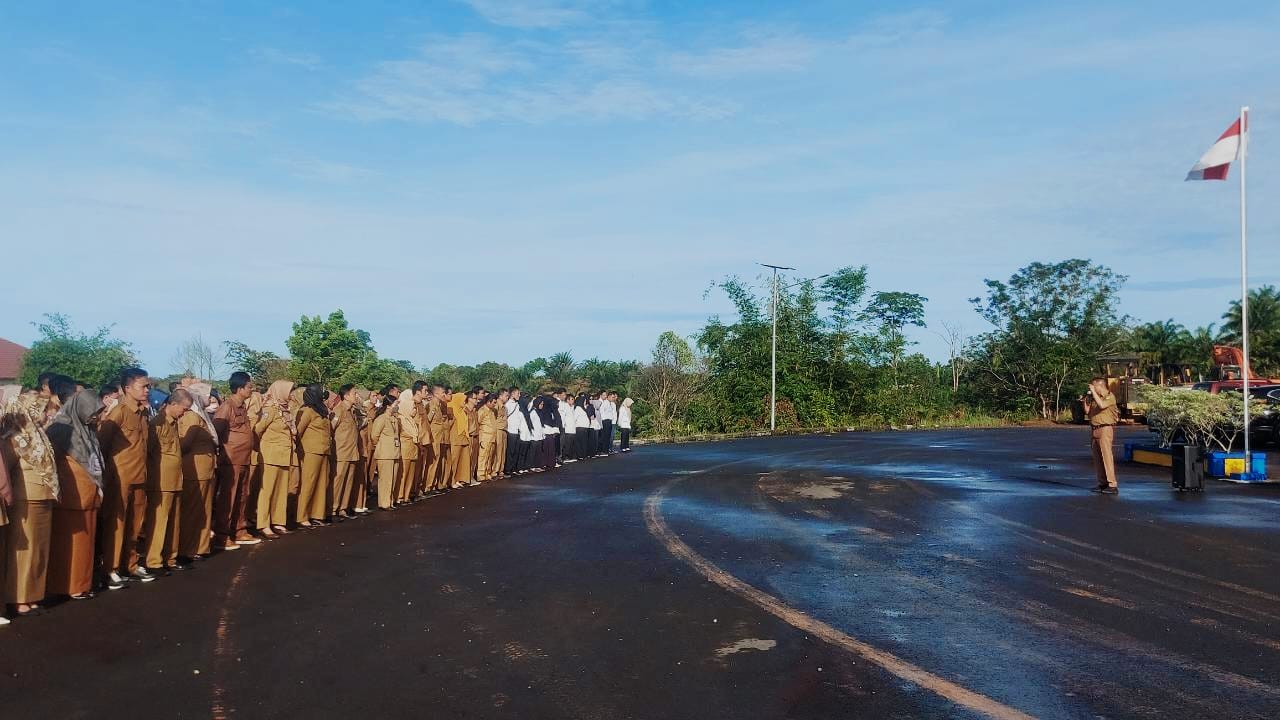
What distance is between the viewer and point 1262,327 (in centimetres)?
6088

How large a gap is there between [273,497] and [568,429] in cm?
1291

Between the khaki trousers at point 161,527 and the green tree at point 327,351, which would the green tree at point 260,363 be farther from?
the khaki trousers at point 161,527

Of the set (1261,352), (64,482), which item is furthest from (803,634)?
(1261,352)

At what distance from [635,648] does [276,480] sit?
720cm

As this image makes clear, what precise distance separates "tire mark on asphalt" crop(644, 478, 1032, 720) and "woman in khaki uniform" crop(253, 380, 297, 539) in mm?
4669

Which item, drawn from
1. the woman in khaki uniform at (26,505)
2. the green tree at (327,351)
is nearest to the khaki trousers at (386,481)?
the woman in khaki uniform at (26,505)

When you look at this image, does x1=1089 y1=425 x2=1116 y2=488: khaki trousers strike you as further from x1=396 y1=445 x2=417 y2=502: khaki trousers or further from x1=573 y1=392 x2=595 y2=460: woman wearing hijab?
x1=573 y1=392 x2=595 y2=460: woman wearing hijab

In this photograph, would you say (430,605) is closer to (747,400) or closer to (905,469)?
(905,469)

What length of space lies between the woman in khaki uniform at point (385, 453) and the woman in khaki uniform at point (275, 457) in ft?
7.67

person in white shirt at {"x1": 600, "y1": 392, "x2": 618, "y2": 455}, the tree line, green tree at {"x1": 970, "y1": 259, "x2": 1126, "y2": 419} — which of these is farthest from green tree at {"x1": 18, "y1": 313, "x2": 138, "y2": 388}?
green tree at {"x1": 970, "y1": 259, "x2": 1126, "y2": 419}

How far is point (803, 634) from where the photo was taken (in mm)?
6742

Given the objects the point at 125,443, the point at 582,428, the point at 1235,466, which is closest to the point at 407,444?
the point at 125,443

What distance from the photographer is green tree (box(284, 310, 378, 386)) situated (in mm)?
37500

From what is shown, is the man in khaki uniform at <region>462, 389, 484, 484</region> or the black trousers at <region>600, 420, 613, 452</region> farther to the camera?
the black trousers at <region>600, 420, 613, 452</region>
